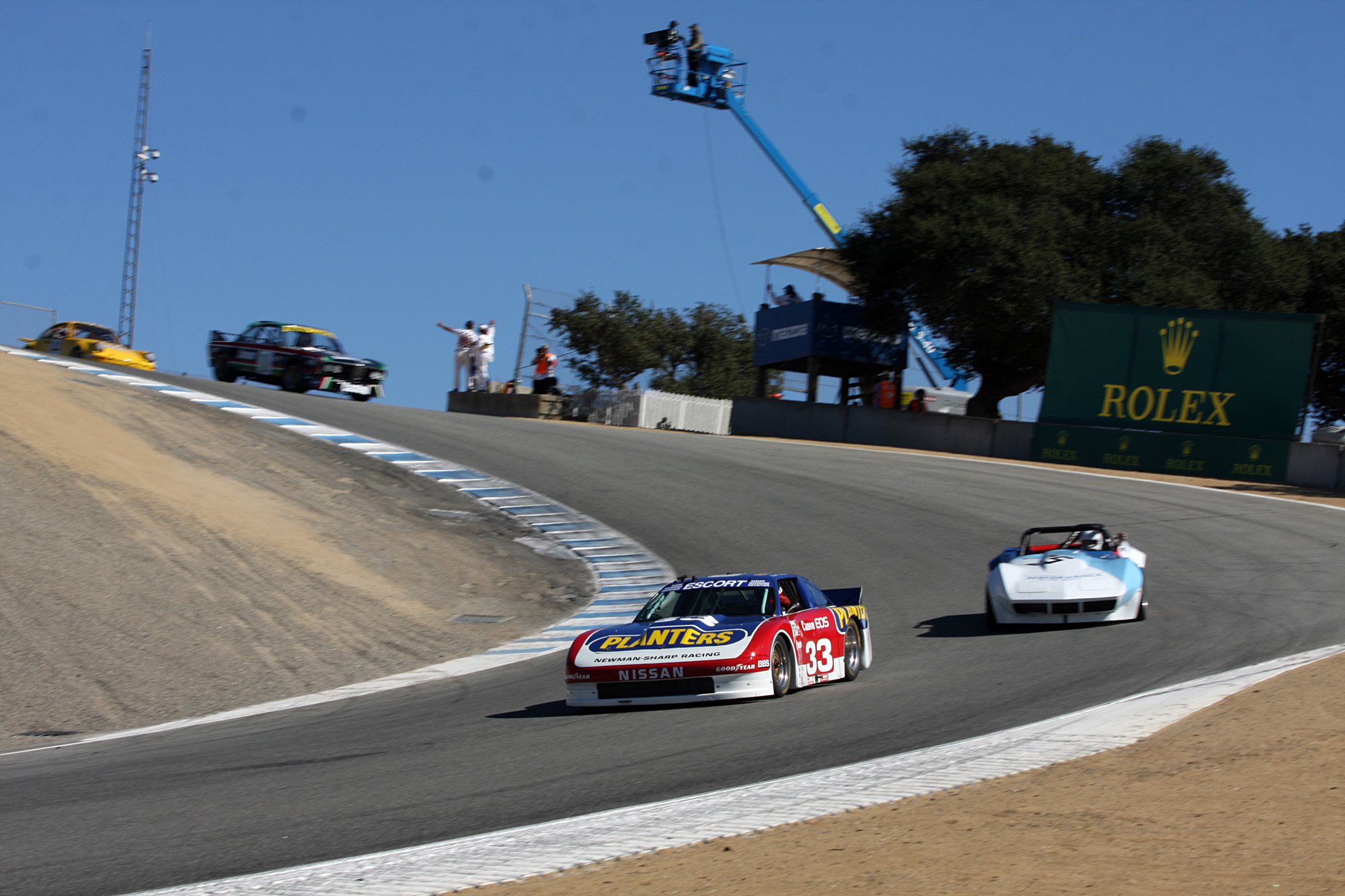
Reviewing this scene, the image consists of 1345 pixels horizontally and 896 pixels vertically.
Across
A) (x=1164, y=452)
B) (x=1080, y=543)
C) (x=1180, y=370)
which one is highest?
(x=1180, y=370)

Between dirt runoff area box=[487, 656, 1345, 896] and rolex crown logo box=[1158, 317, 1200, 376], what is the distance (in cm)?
2337

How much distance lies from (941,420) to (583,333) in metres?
40.2

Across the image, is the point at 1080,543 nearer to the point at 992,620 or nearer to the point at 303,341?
the point at 992,620

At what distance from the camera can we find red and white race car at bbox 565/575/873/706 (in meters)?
8.78

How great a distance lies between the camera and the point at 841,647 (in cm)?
1011

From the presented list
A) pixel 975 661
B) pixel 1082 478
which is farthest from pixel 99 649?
pixel 1082 478

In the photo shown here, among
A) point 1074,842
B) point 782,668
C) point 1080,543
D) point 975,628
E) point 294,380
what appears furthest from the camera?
point 294,380

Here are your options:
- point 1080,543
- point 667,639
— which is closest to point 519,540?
point 1080,543

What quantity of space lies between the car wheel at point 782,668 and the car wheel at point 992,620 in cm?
406

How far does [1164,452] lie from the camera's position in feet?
91.1

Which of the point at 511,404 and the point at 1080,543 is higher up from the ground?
the point at 511,404

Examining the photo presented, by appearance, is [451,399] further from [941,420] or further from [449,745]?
[449,745]

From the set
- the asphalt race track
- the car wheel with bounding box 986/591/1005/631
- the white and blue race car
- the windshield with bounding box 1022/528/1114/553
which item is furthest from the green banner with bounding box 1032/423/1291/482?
the car wheel with bounding box 986/591/1005/631

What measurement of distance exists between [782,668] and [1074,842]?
4.46 metres
